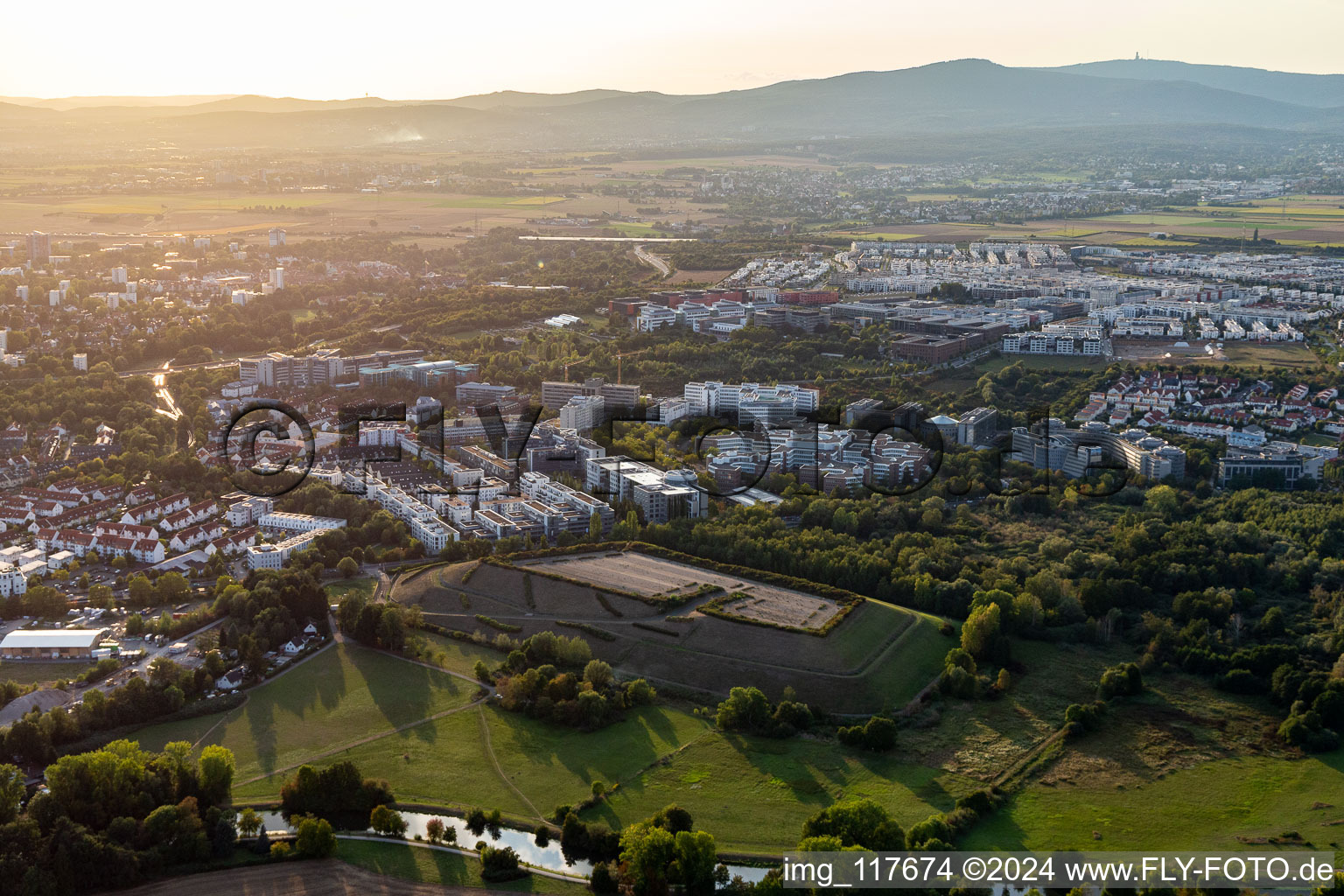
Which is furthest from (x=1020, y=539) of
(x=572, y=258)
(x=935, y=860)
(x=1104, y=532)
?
(x=572, y=258)

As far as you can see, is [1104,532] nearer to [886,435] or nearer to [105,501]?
[886,435]

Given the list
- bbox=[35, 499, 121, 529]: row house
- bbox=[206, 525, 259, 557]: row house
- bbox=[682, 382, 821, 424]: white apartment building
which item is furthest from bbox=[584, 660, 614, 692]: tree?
bbox=[682, 382, 821, 424]: white apartment building

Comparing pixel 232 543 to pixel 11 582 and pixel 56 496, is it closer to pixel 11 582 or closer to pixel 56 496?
pixel 11 582

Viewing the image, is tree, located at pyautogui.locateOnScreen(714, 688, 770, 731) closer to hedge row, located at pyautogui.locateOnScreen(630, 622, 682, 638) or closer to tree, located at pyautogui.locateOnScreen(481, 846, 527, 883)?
hedge row, located at pyautogui.locateOnScreen(630, 622, 682, 638)

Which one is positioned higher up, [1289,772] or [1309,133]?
[1309,133]

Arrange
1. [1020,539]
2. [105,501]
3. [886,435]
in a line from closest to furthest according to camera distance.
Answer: [1020,539] < [105,501] < [886,435]

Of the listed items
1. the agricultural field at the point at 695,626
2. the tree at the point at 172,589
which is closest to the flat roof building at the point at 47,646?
the tree at the point at 172,589
